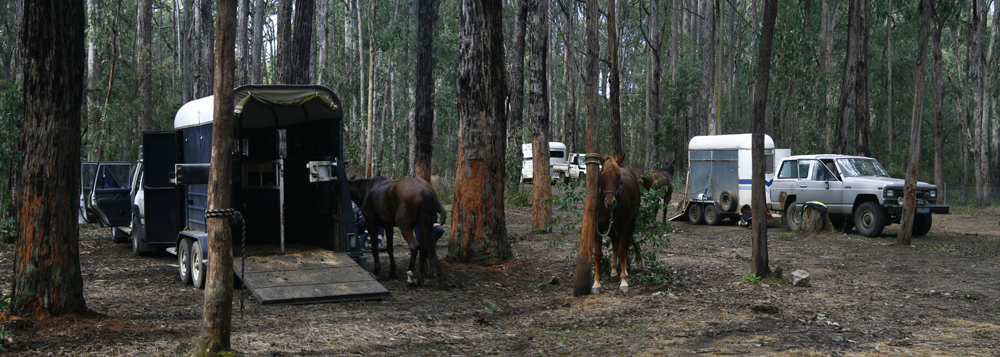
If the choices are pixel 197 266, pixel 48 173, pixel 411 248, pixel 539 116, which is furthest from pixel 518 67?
pixel 48 173

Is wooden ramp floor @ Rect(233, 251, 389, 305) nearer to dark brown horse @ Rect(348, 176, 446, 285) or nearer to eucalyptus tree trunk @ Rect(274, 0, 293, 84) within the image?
dark brown horse @ Rect(348, 176, 446, 285)

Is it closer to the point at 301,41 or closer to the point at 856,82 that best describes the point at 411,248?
the point at 301,41

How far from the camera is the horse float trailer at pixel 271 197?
8484 mm

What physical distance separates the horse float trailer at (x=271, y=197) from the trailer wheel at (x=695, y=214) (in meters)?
13.4

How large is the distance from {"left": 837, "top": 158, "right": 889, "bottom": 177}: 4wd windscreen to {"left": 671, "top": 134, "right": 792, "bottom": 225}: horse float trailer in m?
2.00

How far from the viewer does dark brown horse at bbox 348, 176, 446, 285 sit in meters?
9.45

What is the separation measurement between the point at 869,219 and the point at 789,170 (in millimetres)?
2590

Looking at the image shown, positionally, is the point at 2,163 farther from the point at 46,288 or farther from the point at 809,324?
the point at 809,324

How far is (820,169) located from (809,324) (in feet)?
38.9

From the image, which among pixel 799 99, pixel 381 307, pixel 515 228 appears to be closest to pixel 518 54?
pixel 515 228

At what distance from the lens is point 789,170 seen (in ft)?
60.5

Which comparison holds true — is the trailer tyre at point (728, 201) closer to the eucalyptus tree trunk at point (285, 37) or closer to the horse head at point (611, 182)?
the horse head at point (611, 182)

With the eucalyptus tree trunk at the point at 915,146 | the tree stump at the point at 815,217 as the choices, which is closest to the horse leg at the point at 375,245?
the eucalyptus tree trunk at the point at 915,146

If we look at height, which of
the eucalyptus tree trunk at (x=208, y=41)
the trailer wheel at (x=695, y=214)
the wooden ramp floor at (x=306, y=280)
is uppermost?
the eucalyptus tree trunk at (x=208, y=41)
